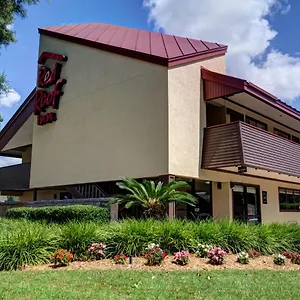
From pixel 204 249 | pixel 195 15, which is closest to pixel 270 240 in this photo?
pixel 204 249

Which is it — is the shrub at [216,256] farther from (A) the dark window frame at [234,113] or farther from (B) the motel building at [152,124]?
(A) the dark window frame at [234,113]

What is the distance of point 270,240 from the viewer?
11.0 m

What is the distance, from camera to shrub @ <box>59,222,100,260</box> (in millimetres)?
9023

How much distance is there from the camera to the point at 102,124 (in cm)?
1577

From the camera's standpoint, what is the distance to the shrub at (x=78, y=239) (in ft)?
29.6

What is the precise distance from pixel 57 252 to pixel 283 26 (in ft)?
46.7

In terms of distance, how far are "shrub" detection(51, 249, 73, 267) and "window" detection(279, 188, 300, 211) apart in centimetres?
1672

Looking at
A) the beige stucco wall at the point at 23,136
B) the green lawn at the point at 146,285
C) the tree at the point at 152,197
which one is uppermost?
the beige stucco wall at the point at 23,136

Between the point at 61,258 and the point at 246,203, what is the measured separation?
1208 centimetres

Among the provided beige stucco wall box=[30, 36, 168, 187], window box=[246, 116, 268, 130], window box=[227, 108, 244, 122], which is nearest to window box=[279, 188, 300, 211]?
window box=[246, 116, 268, 130]

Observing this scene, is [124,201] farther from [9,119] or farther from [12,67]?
[9,119]

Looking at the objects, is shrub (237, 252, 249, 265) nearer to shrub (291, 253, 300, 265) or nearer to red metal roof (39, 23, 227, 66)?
shrub (291, 253, 300, 265)

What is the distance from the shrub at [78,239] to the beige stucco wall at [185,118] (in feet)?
15.1

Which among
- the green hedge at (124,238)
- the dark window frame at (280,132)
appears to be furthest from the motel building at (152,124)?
the green hedge at (124,238)
